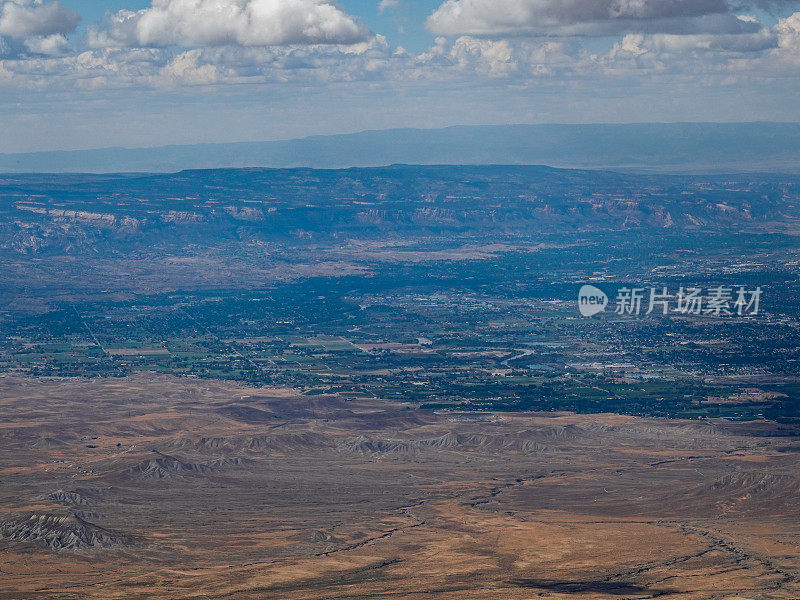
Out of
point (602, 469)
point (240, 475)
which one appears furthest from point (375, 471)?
point (602, 469)

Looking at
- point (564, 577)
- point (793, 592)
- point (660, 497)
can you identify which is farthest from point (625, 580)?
point (660, 497)

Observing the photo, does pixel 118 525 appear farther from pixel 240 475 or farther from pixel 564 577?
pixel 564 577


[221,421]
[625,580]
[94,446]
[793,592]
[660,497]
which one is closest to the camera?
[793,592]

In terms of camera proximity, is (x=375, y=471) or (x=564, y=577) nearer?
(x=564, y=577)

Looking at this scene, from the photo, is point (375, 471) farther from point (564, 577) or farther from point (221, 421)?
point (564, 577)

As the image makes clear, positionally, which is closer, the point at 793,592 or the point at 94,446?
the point at 793,592

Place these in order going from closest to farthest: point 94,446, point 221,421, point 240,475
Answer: point 240,475 → point 94,446 → point 221,421

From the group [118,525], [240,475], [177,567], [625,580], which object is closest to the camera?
[625,580]

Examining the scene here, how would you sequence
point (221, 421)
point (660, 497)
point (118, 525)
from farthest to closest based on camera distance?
point (221, 421) < point (660, 497) < point (118, 525)
